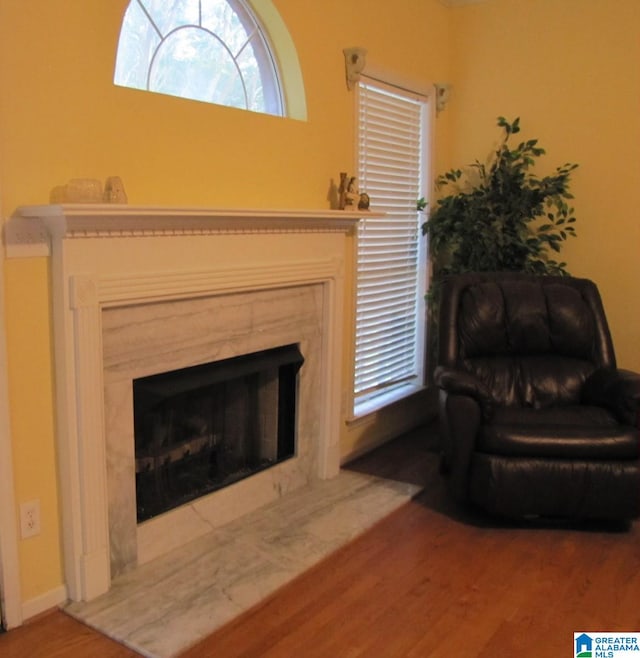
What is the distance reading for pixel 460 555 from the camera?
2943 millimetres

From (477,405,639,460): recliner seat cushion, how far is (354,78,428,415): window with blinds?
106 cm

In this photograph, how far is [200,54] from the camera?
9.71 ft

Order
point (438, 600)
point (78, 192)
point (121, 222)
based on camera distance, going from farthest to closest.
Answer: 1. point (438, 600)
2. point (121, 222)
3. point (78, 192)

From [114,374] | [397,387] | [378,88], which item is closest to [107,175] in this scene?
[114,374]

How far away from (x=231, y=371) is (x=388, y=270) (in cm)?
153

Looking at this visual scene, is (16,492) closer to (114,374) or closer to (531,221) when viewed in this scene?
(114,374)

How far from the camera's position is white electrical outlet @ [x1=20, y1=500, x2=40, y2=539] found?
7.73 ft

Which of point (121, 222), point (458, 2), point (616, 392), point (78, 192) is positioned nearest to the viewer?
point (78, 192)

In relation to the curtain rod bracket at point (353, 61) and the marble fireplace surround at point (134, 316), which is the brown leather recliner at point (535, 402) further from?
Result: the curtain rod bracket at point (353, 61)

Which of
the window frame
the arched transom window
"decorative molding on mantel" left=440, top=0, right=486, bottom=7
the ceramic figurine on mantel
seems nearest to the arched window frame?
the arched transom window

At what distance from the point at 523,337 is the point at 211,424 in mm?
1699

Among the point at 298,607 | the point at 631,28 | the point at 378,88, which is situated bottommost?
the point at 298,607

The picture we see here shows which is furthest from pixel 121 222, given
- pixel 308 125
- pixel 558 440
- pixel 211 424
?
pixel 558 440

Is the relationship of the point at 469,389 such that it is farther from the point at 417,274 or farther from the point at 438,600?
the point at 417,274
